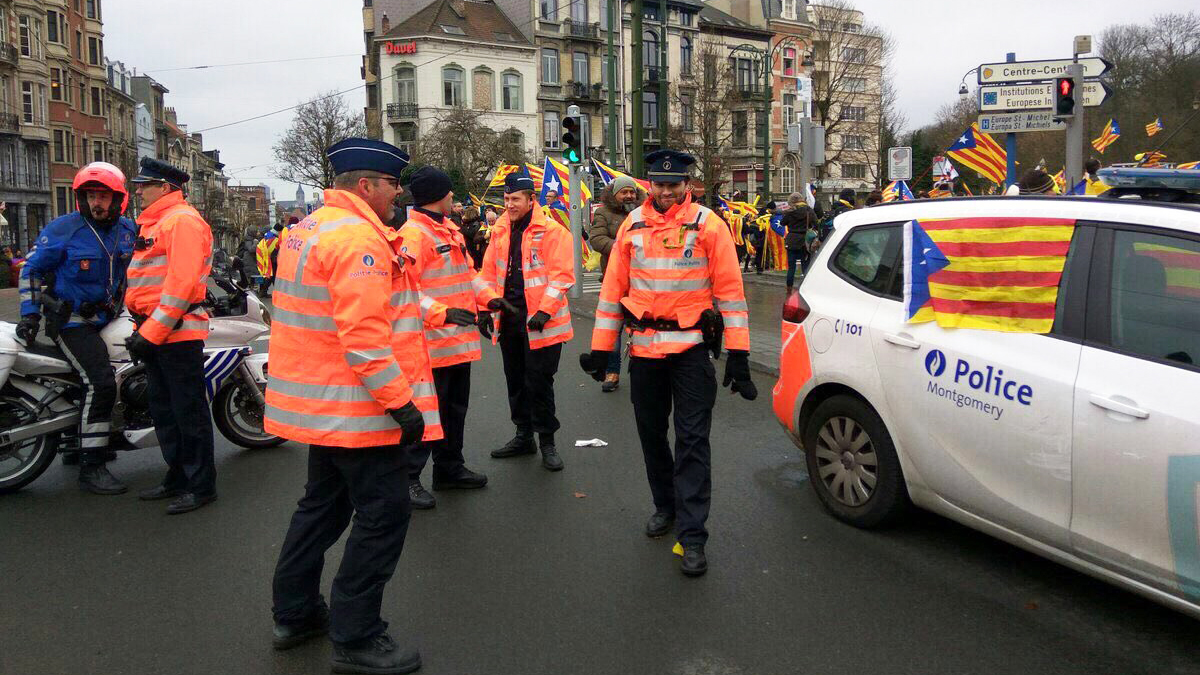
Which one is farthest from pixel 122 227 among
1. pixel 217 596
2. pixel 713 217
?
pixel 713 217

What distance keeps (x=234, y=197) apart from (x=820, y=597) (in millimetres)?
120243

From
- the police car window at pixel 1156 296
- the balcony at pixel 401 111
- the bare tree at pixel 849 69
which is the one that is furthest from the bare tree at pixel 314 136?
the police car window at pixel 1156 296

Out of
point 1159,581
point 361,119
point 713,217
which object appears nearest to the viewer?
point 1159,581

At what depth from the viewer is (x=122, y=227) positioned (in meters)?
5.72

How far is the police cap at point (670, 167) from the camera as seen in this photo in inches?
172

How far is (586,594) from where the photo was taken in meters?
4.00

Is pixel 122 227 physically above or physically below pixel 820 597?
above

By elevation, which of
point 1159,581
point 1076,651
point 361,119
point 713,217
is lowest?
point 1076,651

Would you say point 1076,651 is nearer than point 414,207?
Yes

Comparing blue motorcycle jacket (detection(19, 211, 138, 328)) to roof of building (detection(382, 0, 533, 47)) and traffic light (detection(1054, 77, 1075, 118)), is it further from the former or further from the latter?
roof of building (detection(382, 0, 533, 47))

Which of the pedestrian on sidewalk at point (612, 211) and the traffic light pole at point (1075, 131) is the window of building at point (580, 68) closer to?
the traffic light pole at point (1075, 131)

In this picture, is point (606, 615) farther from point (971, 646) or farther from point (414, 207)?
point (414, 207)

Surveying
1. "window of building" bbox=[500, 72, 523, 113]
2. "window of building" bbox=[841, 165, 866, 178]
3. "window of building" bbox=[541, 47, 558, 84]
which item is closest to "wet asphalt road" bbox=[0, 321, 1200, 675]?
"window of building" bbox=[500, 72, 523, 113]

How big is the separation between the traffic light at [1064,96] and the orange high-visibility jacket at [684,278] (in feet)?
25.0
